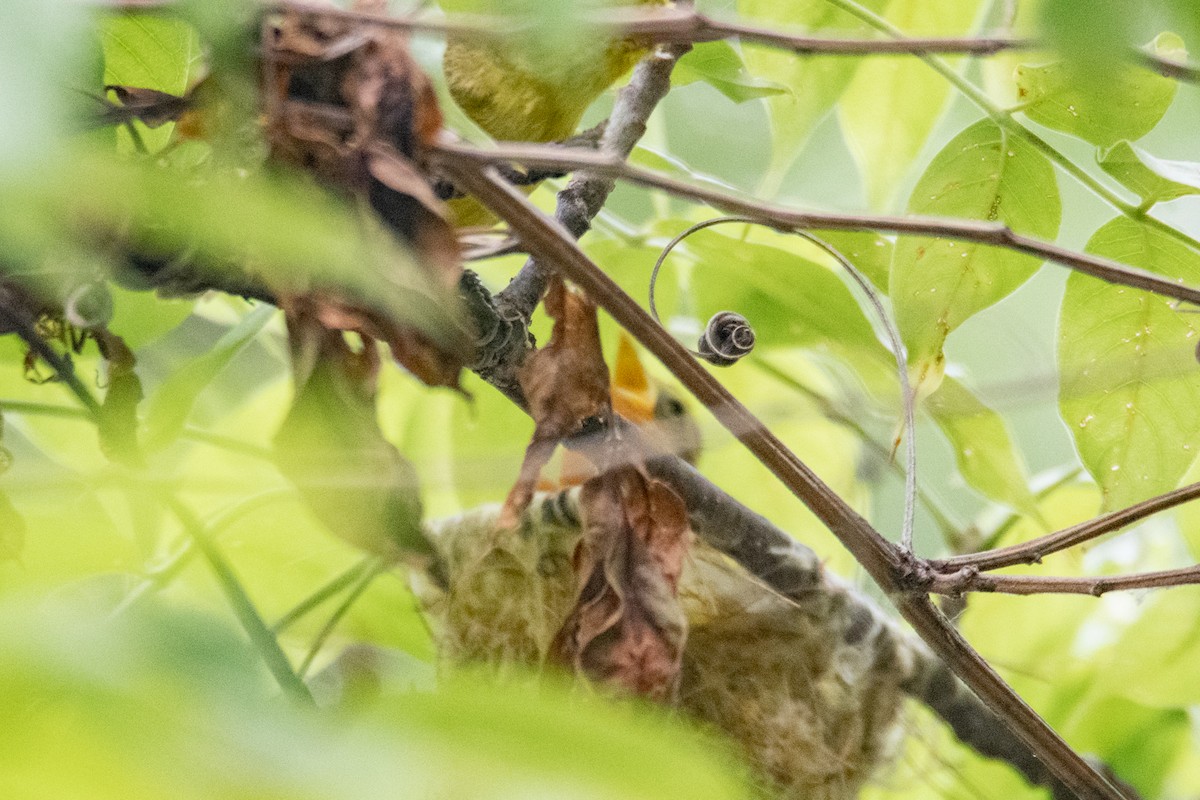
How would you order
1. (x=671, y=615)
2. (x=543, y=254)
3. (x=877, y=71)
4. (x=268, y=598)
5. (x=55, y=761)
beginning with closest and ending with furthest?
(x=55, y=761), (x=543, y=254), (x=671, y=615), (x=268, y=598), (x=877, y=71)

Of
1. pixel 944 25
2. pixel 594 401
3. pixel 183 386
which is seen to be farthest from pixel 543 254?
pixel 944 25

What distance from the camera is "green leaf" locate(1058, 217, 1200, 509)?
500 millimetres

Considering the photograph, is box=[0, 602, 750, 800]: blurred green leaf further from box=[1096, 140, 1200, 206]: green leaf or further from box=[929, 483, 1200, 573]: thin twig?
box=[1096, 140, 1200, 206]: green leaf

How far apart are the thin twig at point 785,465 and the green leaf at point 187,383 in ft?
0.70

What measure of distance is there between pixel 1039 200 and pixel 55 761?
503mm

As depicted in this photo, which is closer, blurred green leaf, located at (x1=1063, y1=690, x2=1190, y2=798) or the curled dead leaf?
the curled dead leaf

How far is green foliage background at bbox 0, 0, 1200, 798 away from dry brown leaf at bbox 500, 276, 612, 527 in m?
0.03

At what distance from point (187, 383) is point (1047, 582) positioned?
1.25ft

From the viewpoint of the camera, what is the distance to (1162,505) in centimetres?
39

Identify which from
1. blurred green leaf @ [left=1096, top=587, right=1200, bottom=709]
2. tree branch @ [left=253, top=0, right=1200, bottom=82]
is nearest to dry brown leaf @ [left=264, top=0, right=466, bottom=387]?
tree branch @ [left=253, top=0, right=1200, bottom=82]

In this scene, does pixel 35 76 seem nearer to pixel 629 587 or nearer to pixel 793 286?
pixel 629 587


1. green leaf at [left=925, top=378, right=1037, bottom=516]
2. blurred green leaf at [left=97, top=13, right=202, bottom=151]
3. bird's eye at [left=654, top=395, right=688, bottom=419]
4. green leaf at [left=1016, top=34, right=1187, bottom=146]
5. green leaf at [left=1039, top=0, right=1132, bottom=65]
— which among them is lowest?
blurred green leaf at [left=97, top=13, right=202, bottom=151]

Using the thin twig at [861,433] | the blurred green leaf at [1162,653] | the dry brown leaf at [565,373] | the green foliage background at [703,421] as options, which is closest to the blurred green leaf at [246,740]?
the green foliage background at [703,421]

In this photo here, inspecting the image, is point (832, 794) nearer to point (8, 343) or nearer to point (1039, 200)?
point (1039, 200)
